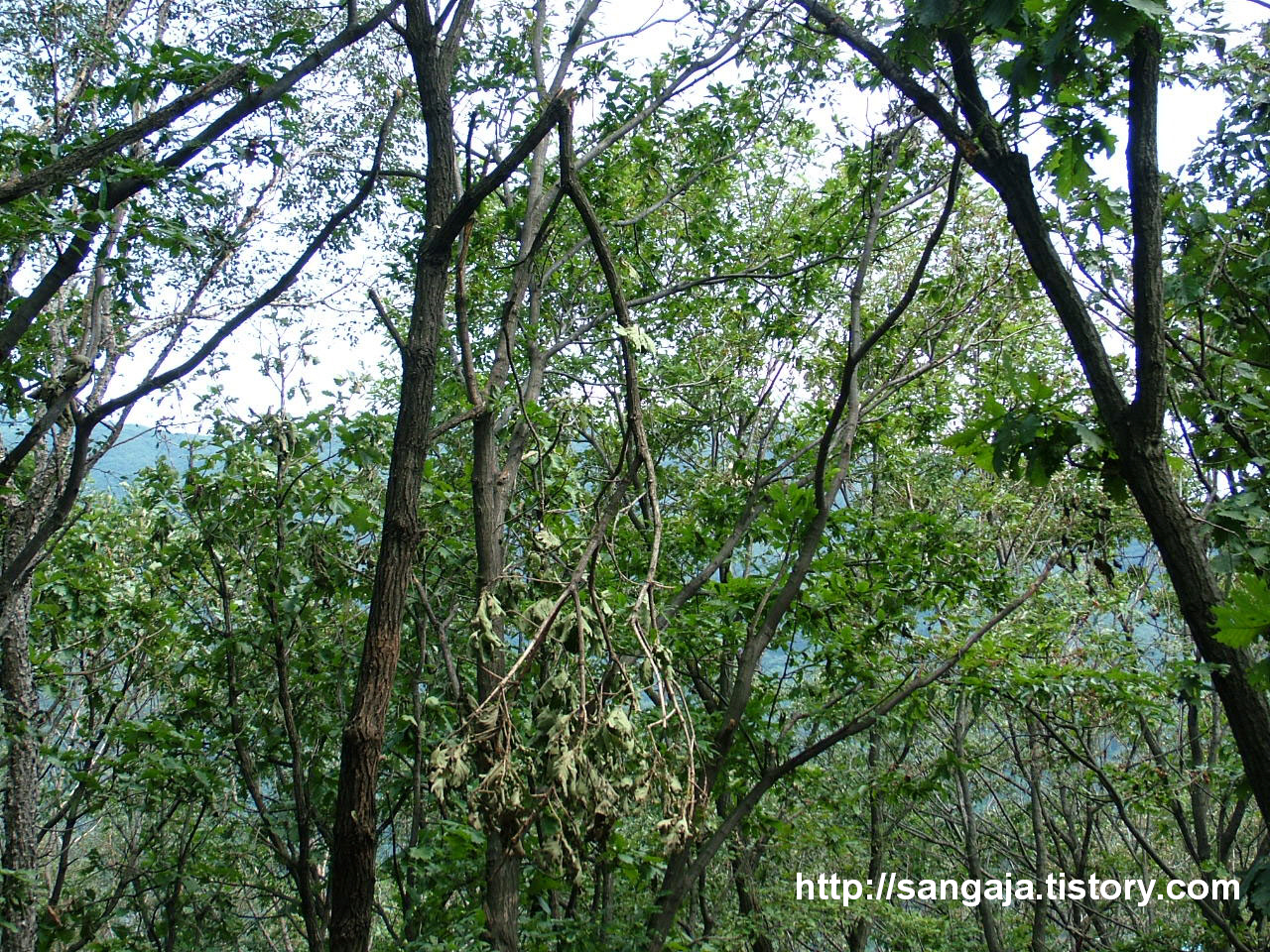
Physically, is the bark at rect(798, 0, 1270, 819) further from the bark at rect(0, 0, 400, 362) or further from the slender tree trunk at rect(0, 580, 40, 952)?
the slender tree trunk at rect(0, 580, 40, 952)

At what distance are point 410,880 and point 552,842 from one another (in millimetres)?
3787

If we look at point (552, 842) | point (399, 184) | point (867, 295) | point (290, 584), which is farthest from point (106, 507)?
point (552, 842)

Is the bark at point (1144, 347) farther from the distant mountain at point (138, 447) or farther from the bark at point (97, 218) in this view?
the distant mountain at point (138, 447)

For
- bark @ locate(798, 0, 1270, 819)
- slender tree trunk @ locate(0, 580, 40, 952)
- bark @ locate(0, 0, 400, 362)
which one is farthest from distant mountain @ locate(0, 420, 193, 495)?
bark @ locate(798, 0, 1270, 819)

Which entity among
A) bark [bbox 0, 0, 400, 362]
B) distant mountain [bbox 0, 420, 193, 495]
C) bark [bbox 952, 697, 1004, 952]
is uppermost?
distant mountain [bbox 0, 420, 193, 495]

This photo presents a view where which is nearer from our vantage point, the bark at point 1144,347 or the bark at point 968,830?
the bark at point 1144,347

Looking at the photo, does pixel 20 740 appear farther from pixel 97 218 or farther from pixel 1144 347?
pixel 1144 347

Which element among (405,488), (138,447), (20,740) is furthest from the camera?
(138,447)

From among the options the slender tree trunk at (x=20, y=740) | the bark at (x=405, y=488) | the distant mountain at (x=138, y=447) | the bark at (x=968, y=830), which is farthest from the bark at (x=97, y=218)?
the bark at (x=968, y=830)

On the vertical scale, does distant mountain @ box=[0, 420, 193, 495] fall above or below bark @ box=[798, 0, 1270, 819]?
above

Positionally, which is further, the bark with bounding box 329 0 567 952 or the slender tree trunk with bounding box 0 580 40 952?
the slender tree trunk with bounding box 0 580 40 952

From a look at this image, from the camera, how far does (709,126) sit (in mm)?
6996

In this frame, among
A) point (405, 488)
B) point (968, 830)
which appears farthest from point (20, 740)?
point (968, 830)

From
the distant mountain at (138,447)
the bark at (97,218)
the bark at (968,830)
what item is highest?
the distant mountain at (138,447)
